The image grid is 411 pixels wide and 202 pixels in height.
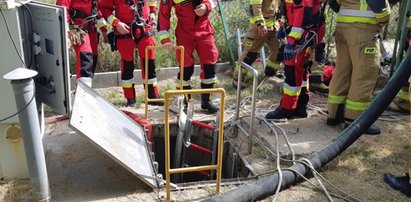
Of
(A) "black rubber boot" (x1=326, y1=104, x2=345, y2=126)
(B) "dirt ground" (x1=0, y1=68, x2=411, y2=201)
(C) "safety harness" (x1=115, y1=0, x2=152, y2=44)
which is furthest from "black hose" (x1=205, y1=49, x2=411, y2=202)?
(C) "safety harness" (x1=115, y1=0, x2=152, y2=44)

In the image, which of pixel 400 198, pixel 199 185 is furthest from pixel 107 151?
pixel 400 198

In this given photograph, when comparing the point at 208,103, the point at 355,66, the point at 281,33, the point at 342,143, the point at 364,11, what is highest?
the point at 364,11

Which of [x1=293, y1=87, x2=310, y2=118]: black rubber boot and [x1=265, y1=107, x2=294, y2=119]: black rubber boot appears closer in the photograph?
[x1=265, y1=107, x2=294, y2=119]: black rubber boot

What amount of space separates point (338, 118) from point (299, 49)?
100 centimetres

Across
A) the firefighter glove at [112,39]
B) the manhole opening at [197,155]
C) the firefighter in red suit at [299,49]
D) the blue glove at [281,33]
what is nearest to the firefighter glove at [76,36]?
the firefighter glove at [112,39]

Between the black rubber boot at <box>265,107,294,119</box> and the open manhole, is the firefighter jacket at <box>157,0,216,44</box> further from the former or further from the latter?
the black rubber boot at <box>265,107,294,119</box>

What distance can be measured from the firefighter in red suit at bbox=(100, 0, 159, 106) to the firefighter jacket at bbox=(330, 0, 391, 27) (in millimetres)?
2510

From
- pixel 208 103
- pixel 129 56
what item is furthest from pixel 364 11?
pixel 129 56

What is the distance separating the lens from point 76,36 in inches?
199

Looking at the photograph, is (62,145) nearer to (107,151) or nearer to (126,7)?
(107,151)

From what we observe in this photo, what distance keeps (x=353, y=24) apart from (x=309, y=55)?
2.33 ft

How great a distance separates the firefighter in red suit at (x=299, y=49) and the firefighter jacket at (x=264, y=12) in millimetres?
603

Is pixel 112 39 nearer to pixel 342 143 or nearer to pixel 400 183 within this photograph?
pixel 342 143

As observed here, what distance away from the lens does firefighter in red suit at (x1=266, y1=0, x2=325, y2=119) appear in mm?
4723
